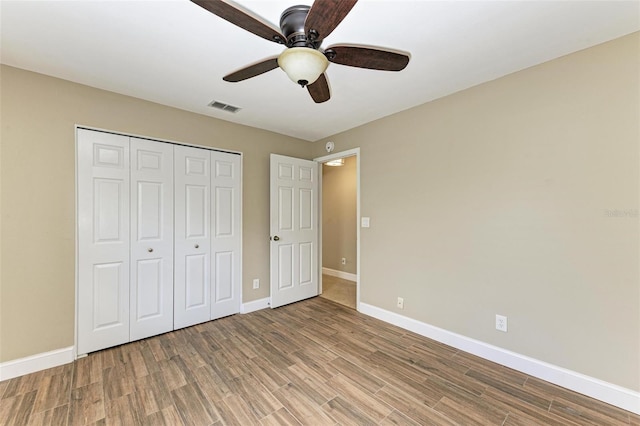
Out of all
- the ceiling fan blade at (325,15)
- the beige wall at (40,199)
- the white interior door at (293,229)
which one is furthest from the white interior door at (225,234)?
the ceiling fan blade at (325,15)

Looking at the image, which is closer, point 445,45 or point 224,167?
point 445,45

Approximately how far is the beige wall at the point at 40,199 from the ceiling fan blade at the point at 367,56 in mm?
2322

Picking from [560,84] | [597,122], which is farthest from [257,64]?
[597,122]

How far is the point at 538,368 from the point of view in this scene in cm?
201

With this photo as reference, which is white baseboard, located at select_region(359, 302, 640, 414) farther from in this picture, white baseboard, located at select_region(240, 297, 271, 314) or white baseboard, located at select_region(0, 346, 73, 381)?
white baseboard, located at select_region(0, 346, 73, 381)

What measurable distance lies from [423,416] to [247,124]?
136 inches

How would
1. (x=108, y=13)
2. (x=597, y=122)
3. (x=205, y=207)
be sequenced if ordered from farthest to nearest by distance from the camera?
(x=205, y=207), (x=597, y=122), (x=108, y=13)

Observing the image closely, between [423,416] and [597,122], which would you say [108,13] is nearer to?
[423,416]

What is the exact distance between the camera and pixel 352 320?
3.11 meters

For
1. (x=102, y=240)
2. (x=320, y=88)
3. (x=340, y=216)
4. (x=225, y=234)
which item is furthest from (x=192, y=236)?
(x=340, y=216)

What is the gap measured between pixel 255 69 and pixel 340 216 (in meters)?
3.83

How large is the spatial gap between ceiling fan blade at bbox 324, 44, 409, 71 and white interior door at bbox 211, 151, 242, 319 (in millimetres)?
2172

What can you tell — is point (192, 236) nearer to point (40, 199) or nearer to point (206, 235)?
point (206, 235)

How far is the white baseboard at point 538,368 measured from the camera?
1705 mm
